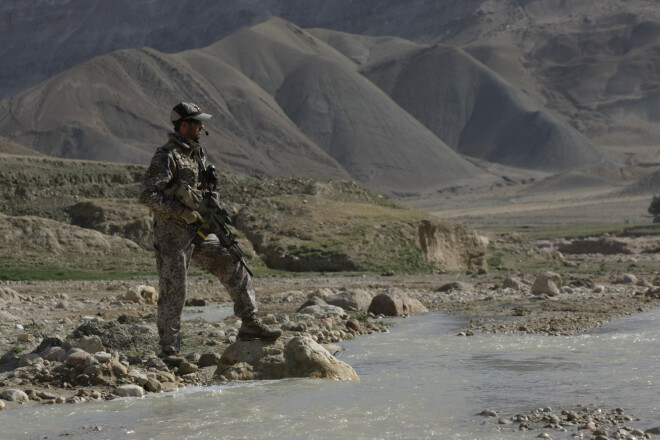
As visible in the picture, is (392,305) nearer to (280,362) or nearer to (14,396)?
(280,362)

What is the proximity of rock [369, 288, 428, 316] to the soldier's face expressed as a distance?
8.53 m

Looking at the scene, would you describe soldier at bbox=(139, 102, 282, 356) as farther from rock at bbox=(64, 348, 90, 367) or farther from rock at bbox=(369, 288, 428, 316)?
rock at bbox=(369, 288, 428, 316)

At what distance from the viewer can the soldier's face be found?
10.3 m

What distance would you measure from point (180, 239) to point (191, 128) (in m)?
1.16

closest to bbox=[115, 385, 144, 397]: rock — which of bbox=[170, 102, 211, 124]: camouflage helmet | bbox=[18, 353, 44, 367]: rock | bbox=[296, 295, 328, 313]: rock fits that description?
bbox=[18, 353, 44, 367]: rock

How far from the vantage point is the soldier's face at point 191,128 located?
10.3 meters

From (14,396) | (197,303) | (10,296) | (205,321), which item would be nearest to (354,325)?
(205,321)

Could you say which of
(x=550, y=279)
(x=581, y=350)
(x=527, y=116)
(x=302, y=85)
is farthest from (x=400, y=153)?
(x=581, y=350)

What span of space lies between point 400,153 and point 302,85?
2977cm

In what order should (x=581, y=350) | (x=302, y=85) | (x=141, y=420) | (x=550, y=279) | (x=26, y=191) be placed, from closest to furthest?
(x=141, y=420) → (x=581, y=350) → (x=550, y=279) → (x=26, y=191) → (x=302, y=85)

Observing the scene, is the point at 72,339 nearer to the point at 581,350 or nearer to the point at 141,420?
the point at 141,420

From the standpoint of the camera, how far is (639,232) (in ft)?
255

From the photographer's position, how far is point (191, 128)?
406 inches

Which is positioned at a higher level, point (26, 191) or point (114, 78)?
point (114, 78)
